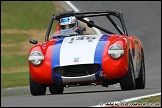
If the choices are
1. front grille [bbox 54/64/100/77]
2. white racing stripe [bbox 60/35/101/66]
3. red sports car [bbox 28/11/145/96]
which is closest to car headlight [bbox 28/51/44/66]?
red sports car [bbox 28/11/145/96]

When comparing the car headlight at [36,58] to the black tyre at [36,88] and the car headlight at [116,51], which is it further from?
the car headlight at [116,51]

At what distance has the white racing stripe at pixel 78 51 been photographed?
9.72 meters

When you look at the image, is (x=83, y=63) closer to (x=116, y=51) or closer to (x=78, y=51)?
(x=78, y=51)

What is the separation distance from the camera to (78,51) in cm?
988

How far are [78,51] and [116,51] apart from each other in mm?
631

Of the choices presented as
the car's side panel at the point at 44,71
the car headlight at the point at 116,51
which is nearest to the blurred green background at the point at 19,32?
the car's side panel at the point at 44,71

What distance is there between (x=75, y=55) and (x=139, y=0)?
19855 mm

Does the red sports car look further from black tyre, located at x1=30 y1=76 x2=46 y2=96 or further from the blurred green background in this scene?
the blurred green background

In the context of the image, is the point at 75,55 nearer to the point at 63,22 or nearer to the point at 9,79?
the point at 63,22

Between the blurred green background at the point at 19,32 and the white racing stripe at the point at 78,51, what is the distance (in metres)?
7.96

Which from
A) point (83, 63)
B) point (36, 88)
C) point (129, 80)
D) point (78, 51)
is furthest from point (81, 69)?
point (36, 88)

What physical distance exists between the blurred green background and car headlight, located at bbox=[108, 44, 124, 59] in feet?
27.6

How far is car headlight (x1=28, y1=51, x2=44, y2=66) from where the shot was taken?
9984 mm

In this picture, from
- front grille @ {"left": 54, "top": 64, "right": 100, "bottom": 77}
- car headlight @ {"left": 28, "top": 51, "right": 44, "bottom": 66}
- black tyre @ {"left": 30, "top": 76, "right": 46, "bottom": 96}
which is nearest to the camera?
front grille @ {"left": 54, "top": 64, "right": 100, "bottom": 77}
